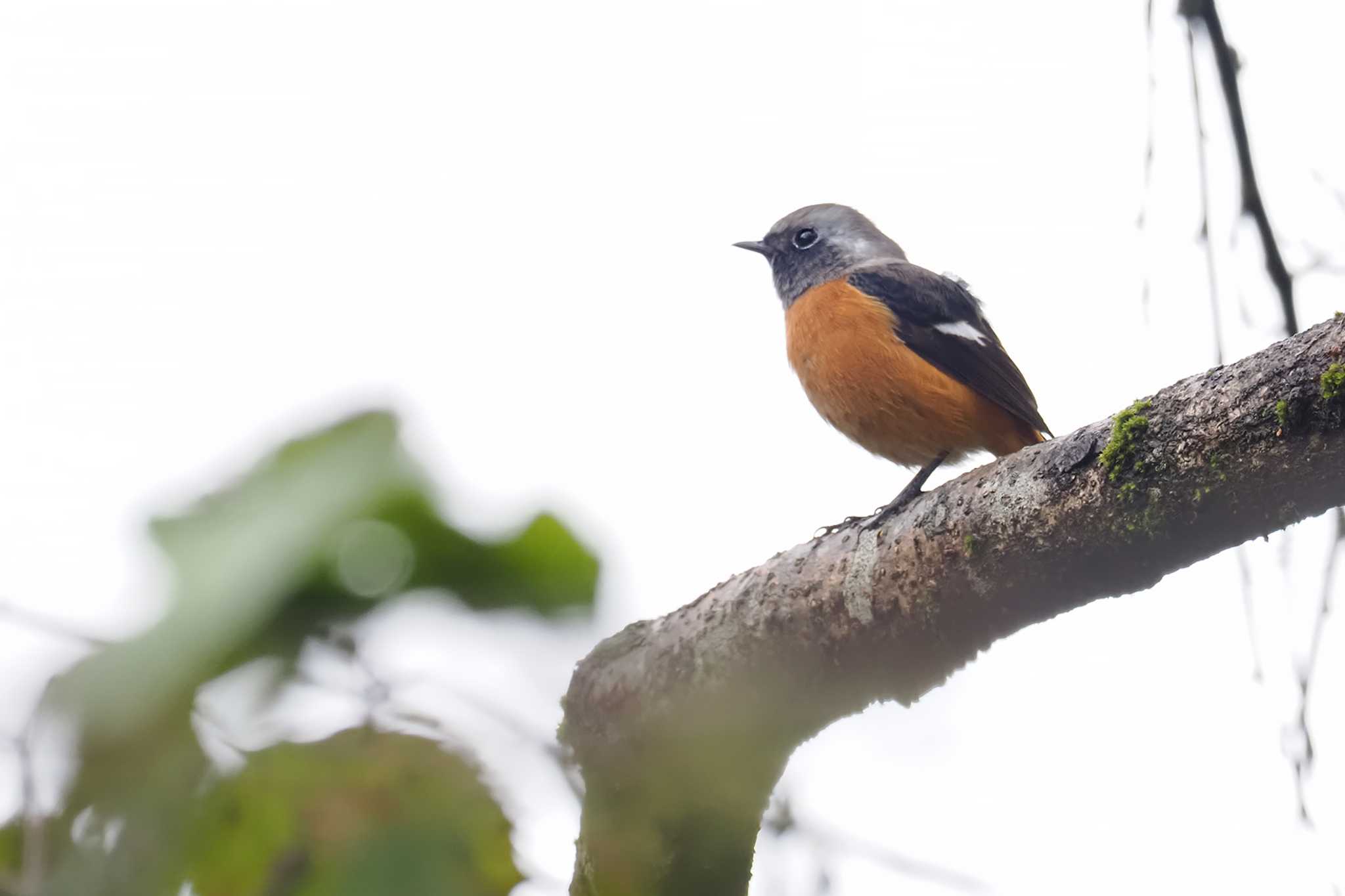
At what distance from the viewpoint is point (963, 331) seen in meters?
6.44

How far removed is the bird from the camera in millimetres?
5855

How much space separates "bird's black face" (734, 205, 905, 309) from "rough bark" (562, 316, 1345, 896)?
179 inches

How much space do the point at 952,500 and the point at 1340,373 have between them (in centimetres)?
105

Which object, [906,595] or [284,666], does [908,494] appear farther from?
[284,666]

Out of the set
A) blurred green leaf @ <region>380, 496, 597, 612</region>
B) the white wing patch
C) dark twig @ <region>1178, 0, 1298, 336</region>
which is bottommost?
the white wing patch

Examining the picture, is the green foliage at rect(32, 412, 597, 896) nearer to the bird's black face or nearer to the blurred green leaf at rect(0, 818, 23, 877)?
the blurred green leaf at rect(0, 818, 23, 877)

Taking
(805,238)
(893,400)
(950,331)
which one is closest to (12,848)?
(893,400)

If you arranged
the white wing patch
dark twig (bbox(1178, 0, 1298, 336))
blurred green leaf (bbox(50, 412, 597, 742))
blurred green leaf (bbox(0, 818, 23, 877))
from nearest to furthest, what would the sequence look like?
1. blurred green leaf (bbox(50, 412, 597, 742))
2. blurred green leaf (bbox(0, 818, 23, 877))
3. dark twig (bbox(1178, 0, 1298, 336))
4. the white wing patch

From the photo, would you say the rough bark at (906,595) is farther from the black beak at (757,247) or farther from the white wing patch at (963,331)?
the black beak at (757,247)

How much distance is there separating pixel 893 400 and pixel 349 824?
4.76m

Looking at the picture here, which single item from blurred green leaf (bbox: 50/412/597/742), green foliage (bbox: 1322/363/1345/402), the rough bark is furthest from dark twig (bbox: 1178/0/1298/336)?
blurred green leaf (bbox: 50/412/597/742)

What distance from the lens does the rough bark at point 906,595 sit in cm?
232

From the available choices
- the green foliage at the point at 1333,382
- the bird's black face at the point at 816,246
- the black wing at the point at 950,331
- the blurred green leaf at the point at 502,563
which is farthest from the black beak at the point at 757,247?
the blurred green leaf at the point at 502,563

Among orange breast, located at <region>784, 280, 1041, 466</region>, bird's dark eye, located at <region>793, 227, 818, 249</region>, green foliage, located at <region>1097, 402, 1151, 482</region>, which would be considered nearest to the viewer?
green foliage, located at <region>1097, 402, 1151, 482</region>
